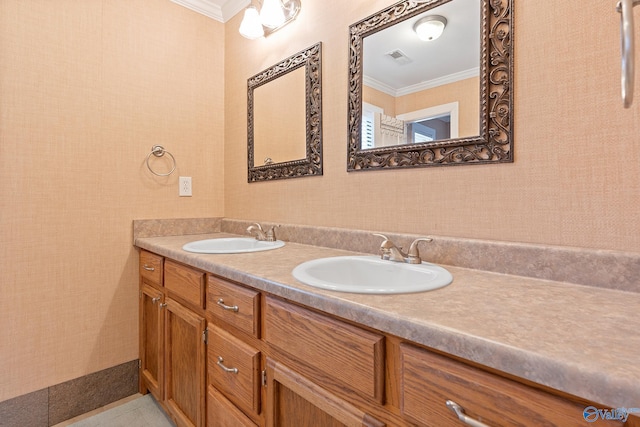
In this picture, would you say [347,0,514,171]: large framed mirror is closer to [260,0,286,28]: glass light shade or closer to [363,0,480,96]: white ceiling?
[363,0,480,96]: white ceiling

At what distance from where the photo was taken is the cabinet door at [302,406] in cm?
66

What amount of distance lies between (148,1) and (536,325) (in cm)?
234

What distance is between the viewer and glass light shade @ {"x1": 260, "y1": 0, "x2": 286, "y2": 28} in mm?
1597

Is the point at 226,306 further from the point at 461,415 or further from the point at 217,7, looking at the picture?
the point at 217,7

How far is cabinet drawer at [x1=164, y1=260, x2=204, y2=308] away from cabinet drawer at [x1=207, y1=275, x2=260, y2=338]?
0.21 feet

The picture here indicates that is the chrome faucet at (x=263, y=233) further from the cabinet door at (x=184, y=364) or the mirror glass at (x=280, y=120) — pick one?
the cabinet door at (x=184, y=364)

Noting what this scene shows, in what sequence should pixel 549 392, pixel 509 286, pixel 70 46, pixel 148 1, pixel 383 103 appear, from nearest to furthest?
1. pixel 549 392
2. pixel 509 286
3. pixel 383 103
4. pixel 70 46
5. pixel 148 1

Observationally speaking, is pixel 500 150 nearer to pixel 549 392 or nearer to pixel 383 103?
pixel 383 103

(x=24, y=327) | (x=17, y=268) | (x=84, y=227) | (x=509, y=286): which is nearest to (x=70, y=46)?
(x=84, y=227)

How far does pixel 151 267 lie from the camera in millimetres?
1578

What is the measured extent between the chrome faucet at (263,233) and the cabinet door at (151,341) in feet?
1.73

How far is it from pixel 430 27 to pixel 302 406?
1.25m

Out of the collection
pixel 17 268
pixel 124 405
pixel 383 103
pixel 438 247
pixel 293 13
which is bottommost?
pixel 124 405

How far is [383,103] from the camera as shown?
3.99 feet
